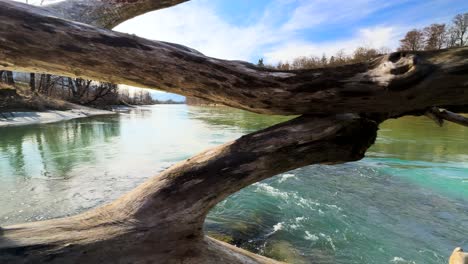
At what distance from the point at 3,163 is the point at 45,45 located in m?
9.25

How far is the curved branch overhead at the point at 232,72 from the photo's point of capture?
1.49 meters

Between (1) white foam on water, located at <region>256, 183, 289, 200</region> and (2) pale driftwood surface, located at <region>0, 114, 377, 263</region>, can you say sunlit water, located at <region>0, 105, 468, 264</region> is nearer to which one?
(1) white foam on water, located at <region>256, 183, 289, 200</region>

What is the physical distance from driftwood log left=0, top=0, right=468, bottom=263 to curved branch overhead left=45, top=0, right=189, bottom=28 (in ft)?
1.30

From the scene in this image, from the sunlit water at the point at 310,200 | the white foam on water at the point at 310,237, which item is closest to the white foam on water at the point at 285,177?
the sunlit water at the point at 310,200

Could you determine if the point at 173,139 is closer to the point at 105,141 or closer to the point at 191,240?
the point at 105,141

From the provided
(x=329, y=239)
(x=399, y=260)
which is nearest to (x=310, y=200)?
(x=329, y=239)

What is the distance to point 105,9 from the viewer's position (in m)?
2.30

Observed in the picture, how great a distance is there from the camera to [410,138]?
1633 centimetres

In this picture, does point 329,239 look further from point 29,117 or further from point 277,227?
point 29,117

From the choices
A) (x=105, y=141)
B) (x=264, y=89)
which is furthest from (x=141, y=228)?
(x=105, y=141)

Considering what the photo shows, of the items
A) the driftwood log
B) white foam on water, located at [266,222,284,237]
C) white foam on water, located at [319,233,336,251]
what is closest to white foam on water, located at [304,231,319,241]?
white foam on water, located at [319,233,336,251]

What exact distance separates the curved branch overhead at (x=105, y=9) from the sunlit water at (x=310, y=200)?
3351 mm

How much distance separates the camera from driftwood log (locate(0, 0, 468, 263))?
1.48m

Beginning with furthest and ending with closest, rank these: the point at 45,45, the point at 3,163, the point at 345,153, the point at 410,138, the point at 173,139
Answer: the point at 410,138, the point at 173,139, the point at 3,163, the point at 345,153, the point at 45,45
